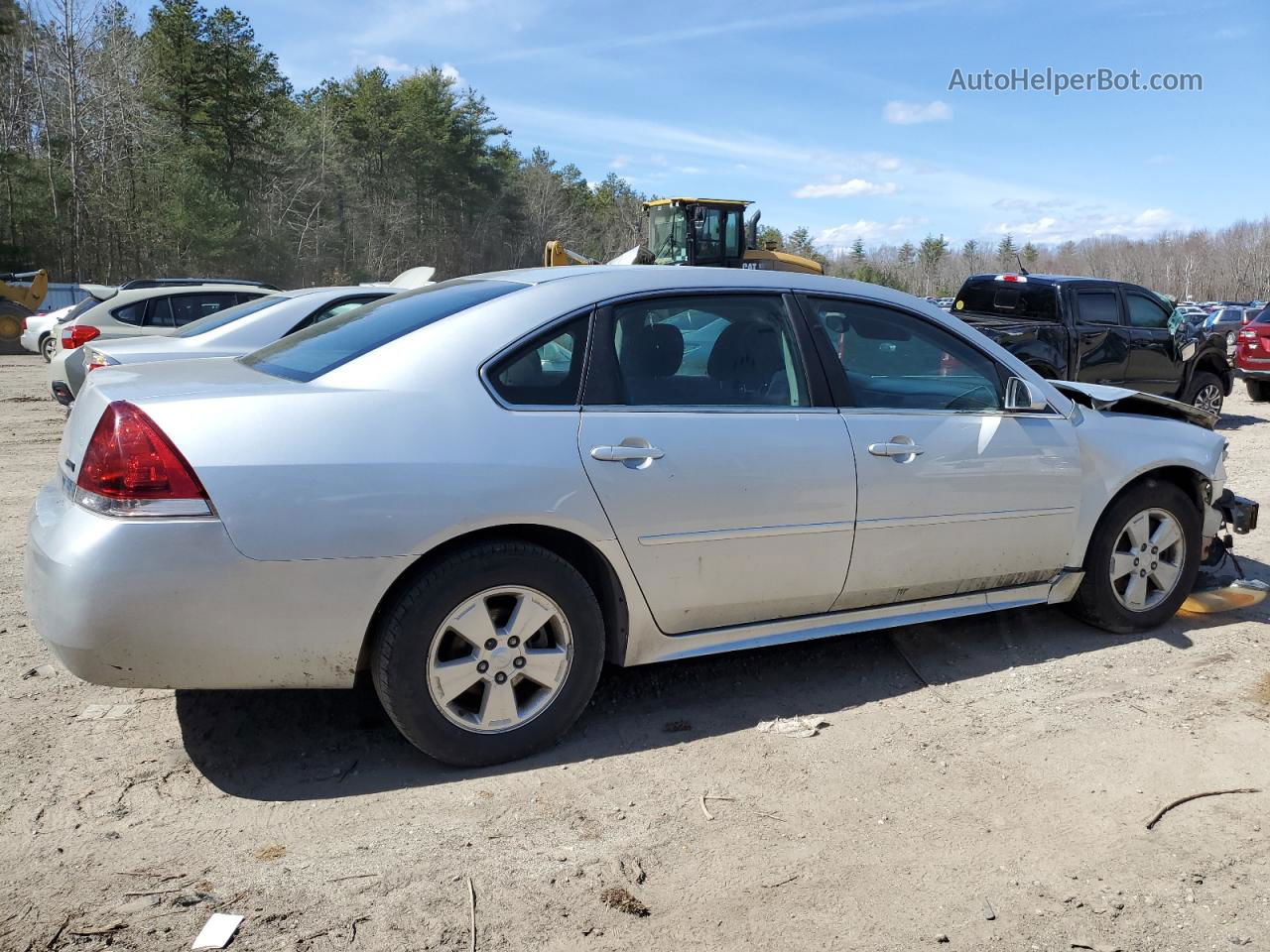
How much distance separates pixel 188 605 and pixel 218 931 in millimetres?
877

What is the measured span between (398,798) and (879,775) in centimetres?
156

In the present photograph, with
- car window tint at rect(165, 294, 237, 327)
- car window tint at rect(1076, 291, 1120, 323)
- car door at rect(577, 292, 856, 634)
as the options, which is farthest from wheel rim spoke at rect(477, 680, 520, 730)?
car window tint at rect(165, 294, 237, 327)

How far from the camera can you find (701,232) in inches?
877

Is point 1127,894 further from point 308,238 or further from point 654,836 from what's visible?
point 308,238

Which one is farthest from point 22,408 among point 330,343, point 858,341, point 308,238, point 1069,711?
point 308,238

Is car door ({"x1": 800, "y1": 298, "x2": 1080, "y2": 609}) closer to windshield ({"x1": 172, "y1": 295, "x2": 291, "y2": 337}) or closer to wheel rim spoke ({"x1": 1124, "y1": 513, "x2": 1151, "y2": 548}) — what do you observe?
wheel rim spoke ({"x1": 1124, "y1": 513, "x2": 1151, "y2": 548})

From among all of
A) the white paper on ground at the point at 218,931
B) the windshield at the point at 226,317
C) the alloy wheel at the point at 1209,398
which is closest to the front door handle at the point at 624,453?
the white paper on ground at the point at 218,931

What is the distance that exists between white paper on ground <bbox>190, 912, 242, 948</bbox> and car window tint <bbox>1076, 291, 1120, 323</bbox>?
1163 centimetres

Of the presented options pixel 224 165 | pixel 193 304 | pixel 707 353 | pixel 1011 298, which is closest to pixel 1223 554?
pixel 707 353

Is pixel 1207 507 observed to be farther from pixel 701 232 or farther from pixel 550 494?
pixel 701 232

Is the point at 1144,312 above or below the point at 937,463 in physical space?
above

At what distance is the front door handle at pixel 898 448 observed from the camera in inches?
151

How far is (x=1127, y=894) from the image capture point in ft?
8.91

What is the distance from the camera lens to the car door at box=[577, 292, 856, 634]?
3.40 metres
